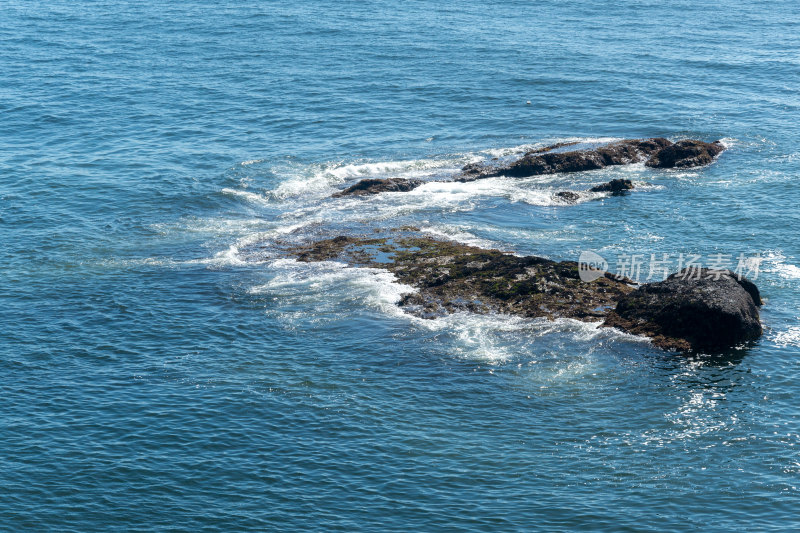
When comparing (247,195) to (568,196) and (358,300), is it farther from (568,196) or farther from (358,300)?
(568,196)

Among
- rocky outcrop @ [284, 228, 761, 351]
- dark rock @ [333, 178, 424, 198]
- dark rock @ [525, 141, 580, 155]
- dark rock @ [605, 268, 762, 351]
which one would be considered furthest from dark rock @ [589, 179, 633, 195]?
dark rock @ [605, 268, 762, 351]

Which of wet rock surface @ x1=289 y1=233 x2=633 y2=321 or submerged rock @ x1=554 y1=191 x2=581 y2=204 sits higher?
submerged rock @ x1=554 y1=191 x2=581 y2=204

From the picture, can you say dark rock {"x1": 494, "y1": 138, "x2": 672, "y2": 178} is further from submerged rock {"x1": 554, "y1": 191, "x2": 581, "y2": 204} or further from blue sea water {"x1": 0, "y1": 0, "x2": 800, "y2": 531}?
submerged rock {"x1": 554, "y1": 191, "x2": 581, "y2": 204}

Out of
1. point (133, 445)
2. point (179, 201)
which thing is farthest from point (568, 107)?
point (133, 445)

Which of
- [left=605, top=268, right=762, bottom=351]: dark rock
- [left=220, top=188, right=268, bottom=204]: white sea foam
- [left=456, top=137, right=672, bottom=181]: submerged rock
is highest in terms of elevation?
[left=456, top=137, right=672, bottom=181]: submerged rock

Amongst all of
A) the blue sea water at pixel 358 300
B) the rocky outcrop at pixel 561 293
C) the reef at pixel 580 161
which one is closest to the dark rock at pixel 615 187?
the blue sea water at pixel 358 300

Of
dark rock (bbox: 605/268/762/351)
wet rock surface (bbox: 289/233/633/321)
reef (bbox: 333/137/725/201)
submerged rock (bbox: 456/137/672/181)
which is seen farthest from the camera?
submerged rock (bbox: 456/137/672/181)

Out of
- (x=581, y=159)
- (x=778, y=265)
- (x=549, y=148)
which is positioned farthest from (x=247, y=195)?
(x=778, y=265)
